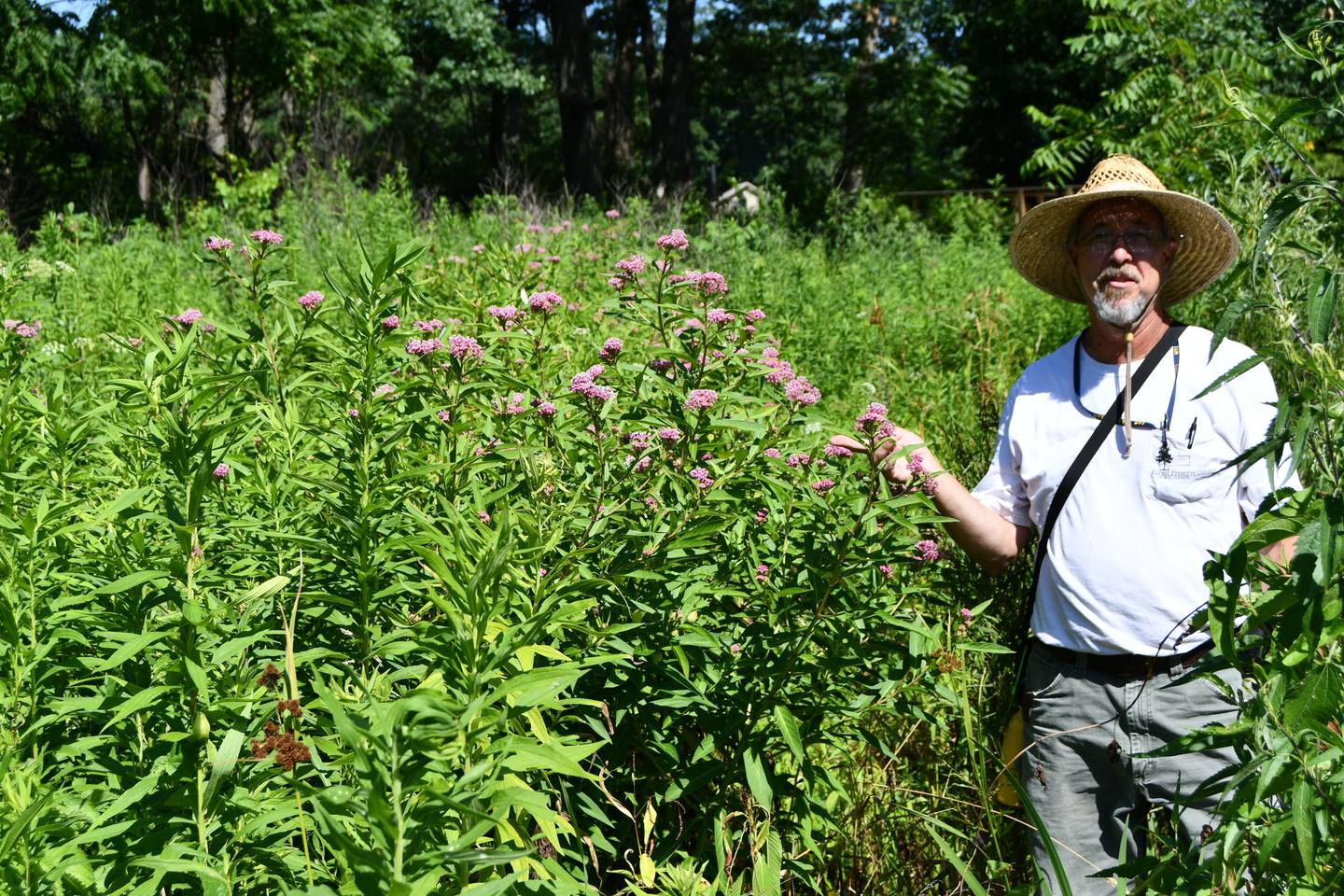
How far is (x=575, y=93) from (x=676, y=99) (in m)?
1.82

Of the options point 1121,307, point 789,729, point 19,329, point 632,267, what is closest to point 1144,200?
point 1121,307

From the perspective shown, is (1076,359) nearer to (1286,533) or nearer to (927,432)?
(1286,533)

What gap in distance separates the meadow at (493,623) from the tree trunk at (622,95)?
18.5m

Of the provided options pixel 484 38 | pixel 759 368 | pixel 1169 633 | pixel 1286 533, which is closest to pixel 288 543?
pixel 759 368

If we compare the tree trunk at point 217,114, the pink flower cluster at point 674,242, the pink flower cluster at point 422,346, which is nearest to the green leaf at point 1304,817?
the pink flower cluster at point 674,242

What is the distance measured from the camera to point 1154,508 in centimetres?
298

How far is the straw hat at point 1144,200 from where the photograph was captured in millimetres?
3303

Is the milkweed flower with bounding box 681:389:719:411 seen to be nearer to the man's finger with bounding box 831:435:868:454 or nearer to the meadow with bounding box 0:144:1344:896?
the meadow with bounding box 0:144:1344:896

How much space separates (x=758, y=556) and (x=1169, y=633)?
1.06m

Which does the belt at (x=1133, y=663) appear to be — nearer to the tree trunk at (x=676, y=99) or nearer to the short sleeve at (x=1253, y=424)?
the short sleeve at (x=1253, y=424)

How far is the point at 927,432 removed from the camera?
5.62m

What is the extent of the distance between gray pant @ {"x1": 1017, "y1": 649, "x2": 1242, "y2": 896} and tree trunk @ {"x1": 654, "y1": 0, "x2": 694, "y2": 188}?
717 inches

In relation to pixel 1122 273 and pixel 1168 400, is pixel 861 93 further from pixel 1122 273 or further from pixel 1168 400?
pixel 1168 400

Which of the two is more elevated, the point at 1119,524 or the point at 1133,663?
the point at 1119,524
